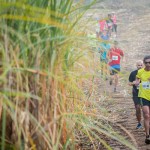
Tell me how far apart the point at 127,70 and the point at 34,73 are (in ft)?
45.3

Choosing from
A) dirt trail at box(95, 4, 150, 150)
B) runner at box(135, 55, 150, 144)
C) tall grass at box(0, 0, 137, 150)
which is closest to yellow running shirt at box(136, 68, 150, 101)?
runner at box(135, 55, 150, 144)

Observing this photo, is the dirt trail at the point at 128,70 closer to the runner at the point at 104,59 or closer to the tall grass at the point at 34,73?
the runner at the point at 104,59

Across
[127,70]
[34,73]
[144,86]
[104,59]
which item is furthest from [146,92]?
[127,70]

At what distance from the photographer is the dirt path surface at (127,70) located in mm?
7922

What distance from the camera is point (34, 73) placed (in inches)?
146

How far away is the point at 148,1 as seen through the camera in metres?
36.2

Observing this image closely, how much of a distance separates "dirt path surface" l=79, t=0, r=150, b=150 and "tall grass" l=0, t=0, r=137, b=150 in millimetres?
614

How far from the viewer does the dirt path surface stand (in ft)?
26.0

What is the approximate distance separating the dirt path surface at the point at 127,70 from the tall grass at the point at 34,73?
0.61 metres

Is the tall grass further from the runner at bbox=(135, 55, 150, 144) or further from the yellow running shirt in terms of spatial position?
the yellow running shirt

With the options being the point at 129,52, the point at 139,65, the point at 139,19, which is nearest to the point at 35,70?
the point at 139,65

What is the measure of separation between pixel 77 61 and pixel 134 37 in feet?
69.1

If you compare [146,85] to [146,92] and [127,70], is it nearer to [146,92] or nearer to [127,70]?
[146,92]

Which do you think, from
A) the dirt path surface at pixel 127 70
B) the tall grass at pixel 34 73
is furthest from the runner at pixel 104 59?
the tall grass at pixel 34 73
